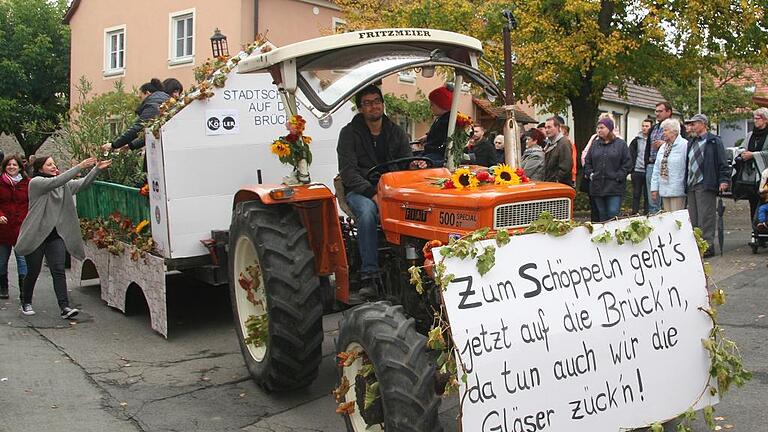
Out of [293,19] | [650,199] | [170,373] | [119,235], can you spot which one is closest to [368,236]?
[170,373]

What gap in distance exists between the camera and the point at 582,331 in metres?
4.33

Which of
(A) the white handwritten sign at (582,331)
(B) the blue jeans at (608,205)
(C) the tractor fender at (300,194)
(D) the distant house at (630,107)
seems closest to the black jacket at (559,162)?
(B) the blue jeans at (608,205)

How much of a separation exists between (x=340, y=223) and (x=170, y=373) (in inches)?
71.0

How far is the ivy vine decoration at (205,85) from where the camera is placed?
7.43m

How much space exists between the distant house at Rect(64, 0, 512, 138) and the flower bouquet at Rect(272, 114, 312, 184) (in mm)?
15981

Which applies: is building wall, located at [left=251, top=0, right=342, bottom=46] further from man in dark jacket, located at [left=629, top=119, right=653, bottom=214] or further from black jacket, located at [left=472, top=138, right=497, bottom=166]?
black jacket, located at [left=472, top=138, right=497, bottom=166]

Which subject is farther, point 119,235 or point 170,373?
point 119,235

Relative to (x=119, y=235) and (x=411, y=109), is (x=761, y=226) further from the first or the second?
(x=411, y=109)

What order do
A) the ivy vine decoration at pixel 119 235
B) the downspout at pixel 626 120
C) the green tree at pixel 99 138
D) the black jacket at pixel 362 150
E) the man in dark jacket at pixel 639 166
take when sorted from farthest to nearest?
the downspout at pixel 626 120 < the man in dark jacket at pixel 639 166 < the green tree at pixel 99 138 < the ivy vine decoration at pixel 119 235 < the black jacket at pixel 362 150

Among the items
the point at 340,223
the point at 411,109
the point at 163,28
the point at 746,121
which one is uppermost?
the point at 163,28

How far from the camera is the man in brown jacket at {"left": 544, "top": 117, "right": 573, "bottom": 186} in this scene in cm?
1044

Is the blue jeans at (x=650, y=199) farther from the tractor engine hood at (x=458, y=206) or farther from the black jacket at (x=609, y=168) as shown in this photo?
the tractor engine hood at (x=458, y=206)

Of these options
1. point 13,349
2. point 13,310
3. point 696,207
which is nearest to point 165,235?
point 13,349

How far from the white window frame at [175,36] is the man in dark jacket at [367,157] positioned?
777 inches
